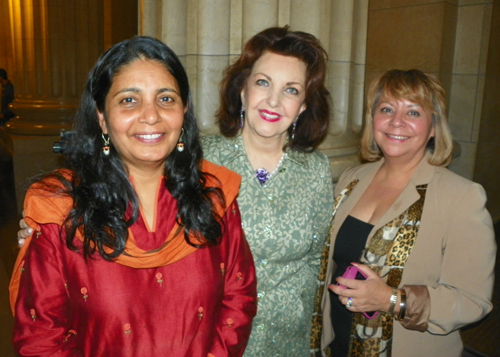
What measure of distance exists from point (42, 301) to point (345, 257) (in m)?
1.37

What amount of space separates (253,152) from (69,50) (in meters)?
6.77

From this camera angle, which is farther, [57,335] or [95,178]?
[95,178]

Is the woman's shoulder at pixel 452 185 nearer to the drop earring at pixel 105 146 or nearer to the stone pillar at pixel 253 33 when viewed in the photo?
the stone pillar at pixel 253 33

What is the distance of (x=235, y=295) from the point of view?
5.70 feet

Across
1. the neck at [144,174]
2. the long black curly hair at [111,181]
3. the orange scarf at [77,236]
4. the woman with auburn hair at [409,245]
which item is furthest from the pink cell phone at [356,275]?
the neck at [144,174]

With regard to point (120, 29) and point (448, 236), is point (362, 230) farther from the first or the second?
point (120, 29)

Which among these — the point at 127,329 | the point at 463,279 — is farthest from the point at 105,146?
the point at 463,279

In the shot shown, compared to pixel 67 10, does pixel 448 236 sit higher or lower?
lower

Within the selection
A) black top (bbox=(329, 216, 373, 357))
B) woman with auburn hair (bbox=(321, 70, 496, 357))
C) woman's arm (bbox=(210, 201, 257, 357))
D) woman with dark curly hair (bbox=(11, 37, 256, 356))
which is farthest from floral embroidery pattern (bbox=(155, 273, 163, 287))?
black top (bbox=(329, 216, 373, 357))

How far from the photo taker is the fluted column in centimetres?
728

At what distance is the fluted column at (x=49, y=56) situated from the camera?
23.9ft

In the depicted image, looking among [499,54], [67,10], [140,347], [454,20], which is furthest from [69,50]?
[140,347]

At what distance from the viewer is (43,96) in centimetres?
742

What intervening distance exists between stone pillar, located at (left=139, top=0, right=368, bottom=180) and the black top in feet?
2.40
